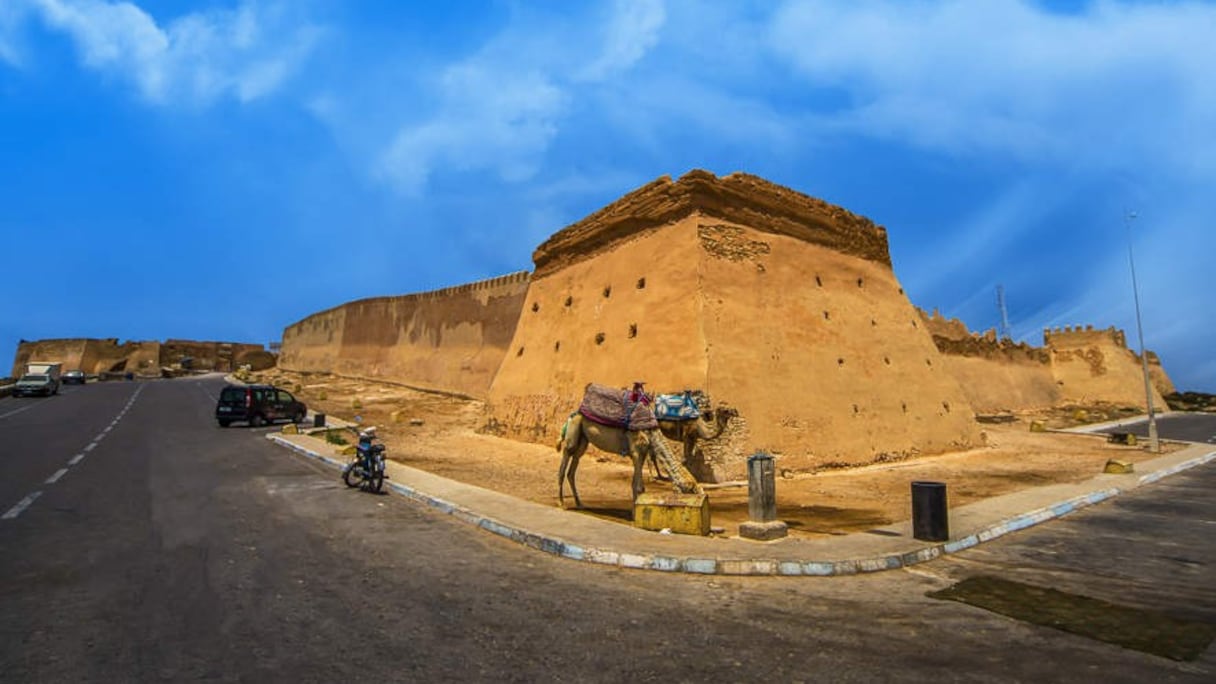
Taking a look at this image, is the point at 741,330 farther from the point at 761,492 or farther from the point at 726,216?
the point at 761,492

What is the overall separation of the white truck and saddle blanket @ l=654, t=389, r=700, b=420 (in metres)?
44.7

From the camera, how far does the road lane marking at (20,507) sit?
842 centimetres

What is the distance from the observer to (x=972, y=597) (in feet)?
19.1

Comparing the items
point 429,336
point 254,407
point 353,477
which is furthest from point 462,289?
point 353,477

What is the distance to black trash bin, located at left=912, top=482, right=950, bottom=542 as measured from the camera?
771 centimetres

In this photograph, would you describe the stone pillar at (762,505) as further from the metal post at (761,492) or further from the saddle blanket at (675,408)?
the saddle blanket at (675,408)

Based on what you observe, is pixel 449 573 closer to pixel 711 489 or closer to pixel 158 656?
pixel 158 656

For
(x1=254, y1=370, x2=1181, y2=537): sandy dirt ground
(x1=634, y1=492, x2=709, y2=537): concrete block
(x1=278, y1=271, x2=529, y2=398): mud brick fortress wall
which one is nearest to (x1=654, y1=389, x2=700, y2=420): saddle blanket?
(x1=254, y1=370, x2=1181, y2=537): sandy dirt ground

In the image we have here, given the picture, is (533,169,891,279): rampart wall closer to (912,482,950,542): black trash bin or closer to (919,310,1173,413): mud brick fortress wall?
(912,482,950,542): black trash bin

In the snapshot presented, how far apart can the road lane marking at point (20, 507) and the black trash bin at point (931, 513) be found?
40.9 feet

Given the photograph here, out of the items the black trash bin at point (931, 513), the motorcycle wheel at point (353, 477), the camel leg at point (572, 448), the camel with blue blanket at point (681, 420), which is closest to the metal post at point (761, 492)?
the black trash bin at point (931, 513)

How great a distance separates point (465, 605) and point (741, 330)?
12.0 metres

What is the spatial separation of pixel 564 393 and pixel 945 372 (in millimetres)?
14418

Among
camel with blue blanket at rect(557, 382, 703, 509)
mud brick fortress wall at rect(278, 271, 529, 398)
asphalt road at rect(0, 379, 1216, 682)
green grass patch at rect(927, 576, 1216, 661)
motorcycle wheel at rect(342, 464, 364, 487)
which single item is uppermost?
mud brick fortress wall at rect(278, 271, 529, 398)
